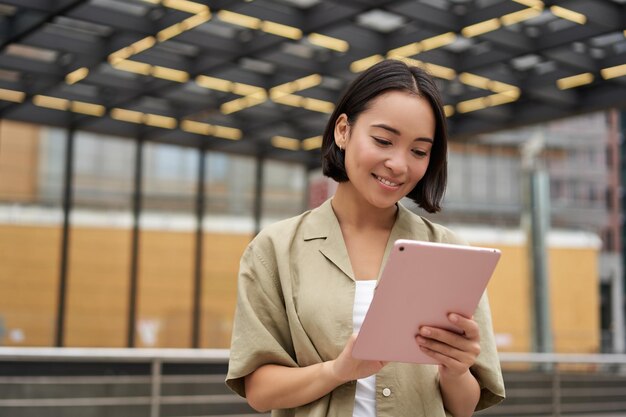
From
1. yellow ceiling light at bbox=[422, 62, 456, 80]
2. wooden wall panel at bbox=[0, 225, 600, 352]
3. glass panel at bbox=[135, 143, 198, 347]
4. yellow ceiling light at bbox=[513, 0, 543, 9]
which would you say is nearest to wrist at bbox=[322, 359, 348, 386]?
yellow ceiling light at bbox=[513, 0, 543, 9]

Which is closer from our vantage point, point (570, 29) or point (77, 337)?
point (570, 29)

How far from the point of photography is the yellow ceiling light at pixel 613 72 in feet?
40.4

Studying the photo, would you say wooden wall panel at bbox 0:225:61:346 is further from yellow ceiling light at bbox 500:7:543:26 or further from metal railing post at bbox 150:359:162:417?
yellow ceiling light at bbox 500:7:543:26

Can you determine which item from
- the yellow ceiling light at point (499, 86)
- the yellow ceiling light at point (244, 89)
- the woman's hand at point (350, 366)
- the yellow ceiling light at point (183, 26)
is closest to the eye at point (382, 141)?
the woman's hand at point (350, 366)

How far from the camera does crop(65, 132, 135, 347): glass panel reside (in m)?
15.8

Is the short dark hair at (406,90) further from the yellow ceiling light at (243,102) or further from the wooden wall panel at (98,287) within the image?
the wooden wall panel at (98,287)

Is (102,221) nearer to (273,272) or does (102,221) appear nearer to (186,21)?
(186,21)

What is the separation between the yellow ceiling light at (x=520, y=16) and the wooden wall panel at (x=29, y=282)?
9.13 meters

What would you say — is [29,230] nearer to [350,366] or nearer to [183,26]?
[183,26]

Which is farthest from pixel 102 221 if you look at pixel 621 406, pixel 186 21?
pixel 621 406

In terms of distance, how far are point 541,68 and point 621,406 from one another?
16.6 ft

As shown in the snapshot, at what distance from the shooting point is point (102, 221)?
16297 millimetres

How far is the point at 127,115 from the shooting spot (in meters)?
15.7

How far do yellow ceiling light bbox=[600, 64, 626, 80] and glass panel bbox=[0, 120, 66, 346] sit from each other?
9348 mm
